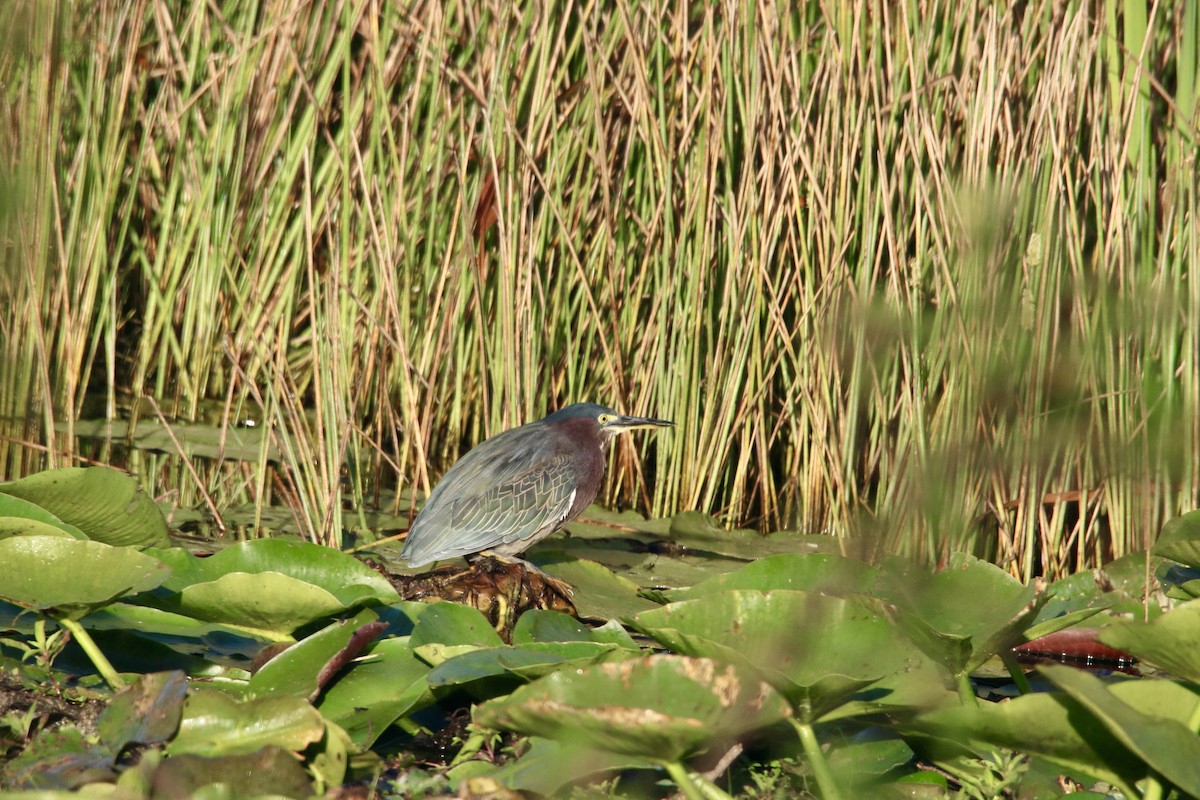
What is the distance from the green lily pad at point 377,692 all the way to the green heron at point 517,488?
1159 mm

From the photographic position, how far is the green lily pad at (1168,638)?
79.0 inches

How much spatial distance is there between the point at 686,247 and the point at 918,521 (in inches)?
113

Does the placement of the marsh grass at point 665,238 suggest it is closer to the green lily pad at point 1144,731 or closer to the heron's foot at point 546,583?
the heron's foot at point 546,583

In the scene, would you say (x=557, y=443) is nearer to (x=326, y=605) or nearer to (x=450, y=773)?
(x=326, y=605)

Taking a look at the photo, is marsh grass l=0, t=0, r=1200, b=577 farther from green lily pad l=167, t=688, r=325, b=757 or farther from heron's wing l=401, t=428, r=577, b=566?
green lily pad l=167, t=688, r=325, b=757

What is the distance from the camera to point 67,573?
2.33 m

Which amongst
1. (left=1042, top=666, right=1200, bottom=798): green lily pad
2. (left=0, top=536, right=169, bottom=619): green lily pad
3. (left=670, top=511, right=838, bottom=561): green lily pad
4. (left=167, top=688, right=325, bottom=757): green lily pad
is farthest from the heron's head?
(left=1042, top=666, right=1200, bottom=798): green lily pad

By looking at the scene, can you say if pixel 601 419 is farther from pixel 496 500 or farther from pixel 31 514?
pixel 31 514

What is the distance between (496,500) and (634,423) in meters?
0.57

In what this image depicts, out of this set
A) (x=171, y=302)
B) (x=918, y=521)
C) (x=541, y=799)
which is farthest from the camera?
(x=171, y=302)

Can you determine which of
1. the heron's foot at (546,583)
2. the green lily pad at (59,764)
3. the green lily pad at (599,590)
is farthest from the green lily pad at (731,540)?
the green lily pad at (59,764)

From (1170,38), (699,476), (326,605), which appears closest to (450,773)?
(326,605)

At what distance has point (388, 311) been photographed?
15.2ft

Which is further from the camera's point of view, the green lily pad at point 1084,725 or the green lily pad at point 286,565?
the green lily pad at point 286,565
